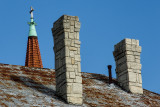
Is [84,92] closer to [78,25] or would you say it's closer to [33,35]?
[78,25]

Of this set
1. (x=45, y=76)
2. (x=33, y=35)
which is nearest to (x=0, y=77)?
(x=45, y=76)

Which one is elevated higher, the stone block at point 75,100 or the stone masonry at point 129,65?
the stone masonry at point 129,65

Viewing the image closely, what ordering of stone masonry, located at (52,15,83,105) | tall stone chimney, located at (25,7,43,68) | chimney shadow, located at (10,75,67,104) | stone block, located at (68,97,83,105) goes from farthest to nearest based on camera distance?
tall stone chimney, located at (25,7,43,68) → chimney shadow, located at (10,75,67,104) → stone masonry, located at (52,15,83,105) → stone block, located at (68,97,83,105)

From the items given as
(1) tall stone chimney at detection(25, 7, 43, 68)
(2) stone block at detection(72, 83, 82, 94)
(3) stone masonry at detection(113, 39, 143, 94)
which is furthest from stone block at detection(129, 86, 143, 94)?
(1) tall stone chimney at detection(25, 7, 43, 68)

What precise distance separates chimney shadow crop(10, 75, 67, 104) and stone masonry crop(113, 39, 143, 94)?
4101 mm

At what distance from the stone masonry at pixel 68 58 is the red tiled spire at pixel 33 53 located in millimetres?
29265

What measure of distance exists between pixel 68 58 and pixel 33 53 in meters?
31.5

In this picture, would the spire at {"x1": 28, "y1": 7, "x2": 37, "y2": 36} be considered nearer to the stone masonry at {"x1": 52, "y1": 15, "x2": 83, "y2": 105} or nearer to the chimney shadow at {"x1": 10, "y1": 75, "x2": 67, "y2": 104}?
the stone masonry at {"x1": 52, "y1": 15, "x2": 83, "y2": 105}

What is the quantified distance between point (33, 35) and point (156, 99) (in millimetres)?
30534

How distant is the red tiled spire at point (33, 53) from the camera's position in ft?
163

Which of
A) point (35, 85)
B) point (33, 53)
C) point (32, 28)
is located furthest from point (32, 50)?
point (35, 85)

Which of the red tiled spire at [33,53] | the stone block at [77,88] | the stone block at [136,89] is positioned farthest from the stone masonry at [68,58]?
the red tiled spire at [33,53]

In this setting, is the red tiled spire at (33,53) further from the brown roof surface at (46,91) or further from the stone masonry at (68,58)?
the stone masonry at (68,58)

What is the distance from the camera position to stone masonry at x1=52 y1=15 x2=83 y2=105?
741 inches
